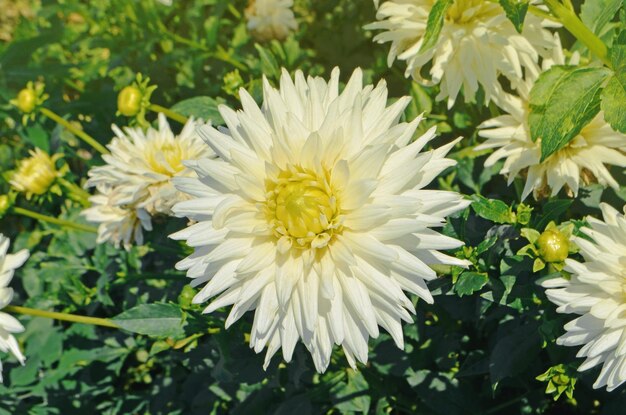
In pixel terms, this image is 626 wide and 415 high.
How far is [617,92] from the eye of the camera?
4.39ft

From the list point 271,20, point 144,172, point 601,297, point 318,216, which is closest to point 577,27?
point 601,297

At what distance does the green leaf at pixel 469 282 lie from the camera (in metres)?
1.47

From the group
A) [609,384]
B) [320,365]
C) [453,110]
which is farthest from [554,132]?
[453,110]

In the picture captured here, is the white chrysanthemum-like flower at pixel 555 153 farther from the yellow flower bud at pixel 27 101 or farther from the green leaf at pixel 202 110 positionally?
the yellow flower bud at pixel 27 101

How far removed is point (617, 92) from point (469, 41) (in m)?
0.46

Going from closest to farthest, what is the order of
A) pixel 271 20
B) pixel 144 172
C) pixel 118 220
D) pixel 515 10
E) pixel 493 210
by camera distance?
pixel 515 10 → pixel 493 210 → pixel 144 172 → pixel 118 220 → pixel 271 20

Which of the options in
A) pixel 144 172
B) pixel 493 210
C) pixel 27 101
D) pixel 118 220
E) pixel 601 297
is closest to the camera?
pixel 601 297

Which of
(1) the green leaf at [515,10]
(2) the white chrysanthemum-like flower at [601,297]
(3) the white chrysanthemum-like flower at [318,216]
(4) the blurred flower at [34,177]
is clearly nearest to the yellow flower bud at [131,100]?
(4) the blurred flower at [34,177]

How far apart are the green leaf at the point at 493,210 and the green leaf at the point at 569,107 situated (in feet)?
0.62

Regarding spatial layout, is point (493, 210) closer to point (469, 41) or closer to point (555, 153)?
point (555, 153)

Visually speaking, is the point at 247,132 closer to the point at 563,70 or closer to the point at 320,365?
the point at 320,365

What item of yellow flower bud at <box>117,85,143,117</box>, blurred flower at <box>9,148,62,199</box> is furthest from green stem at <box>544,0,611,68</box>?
blurred flower at <box>9,148,62,199</box>

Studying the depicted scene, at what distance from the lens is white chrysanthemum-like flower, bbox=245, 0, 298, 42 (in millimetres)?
2635

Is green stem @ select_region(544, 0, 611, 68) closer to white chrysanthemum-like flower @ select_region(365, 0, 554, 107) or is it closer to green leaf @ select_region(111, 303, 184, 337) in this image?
white chrysanthemum-like flower @ select_region(365, 0, 554, 107)
